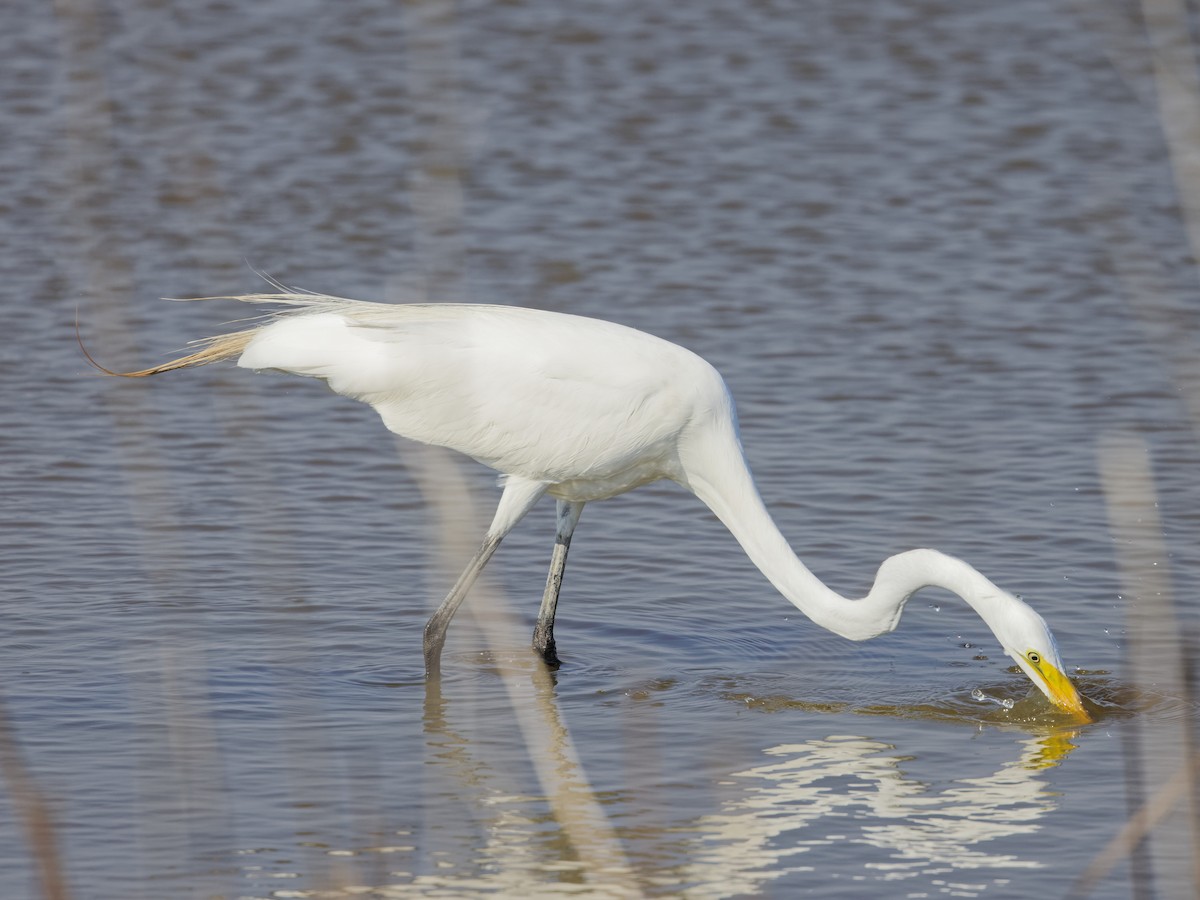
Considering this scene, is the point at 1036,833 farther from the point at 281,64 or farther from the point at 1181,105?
the point at 281,64

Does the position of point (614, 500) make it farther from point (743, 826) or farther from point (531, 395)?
point (743, 826)

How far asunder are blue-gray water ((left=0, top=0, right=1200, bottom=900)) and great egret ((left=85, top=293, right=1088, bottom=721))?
496 millimetres

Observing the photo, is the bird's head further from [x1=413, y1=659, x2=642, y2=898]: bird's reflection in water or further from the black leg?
the black leg

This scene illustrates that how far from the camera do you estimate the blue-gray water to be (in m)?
5.62

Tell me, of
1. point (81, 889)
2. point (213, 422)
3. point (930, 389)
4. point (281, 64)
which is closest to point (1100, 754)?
point (81, 889)

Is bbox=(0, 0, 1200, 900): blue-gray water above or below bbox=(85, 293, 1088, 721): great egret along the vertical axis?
below

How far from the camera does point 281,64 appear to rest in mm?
17844

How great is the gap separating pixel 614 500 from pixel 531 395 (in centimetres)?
256

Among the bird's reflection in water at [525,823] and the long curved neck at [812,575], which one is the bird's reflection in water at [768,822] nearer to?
the bird's reflection in water at [525,823]

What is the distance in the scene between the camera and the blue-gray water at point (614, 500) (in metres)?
5.62

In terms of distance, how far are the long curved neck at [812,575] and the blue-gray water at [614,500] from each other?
36 centimetres

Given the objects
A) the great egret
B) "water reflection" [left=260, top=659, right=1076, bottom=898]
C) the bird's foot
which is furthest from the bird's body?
"water reflection" [left=260, top=659, right=1076, bottom=898]

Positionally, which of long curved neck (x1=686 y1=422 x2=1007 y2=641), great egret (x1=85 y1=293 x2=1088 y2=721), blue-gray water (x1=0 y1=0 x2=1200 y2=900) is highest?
great egret (x1=85 y1=293 x2=1088 y2=721)

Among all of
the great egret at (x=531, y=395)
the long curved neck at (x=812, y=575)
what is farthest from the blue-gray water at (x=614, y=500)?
the great egret at (x=531, y=395)
